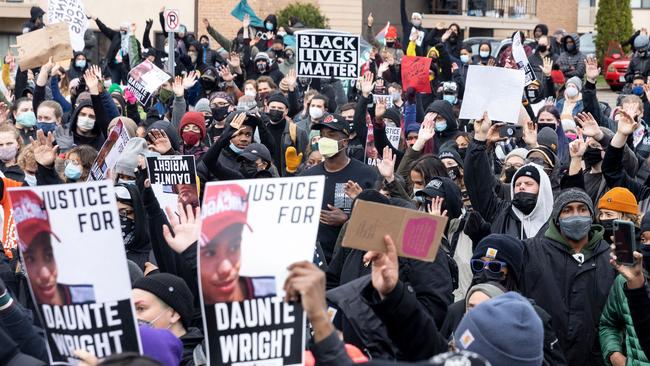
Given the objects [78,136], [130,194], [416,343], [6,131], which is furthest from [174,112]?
[416,343]

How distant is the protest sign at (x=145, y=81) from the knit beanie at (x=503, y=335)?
30.8 ft

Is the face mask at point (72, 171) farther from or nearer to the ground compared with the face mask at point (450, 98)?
farther from the ground

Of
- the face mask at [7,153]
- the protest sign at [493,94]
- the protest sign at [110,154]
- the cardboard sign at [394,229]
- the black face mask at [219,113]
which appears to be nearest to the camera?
the cardboard sign at [394,229]

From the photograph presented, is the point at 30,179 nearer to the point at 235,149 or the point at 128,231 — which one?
the point at 235,149

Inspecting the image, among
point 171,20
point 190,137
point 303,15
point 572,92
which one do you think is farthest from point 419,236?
point 303,15

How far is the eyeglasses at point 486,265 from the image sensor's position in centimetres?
629

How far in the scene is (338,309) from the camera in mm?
5590

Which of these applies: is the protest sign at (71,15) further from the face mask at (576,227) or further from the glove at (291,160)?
the face mask at (576,227)

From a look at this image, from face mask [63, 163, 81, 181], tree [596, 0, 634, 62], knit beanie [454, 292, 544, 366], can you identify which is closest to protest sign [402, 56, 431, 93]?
face mask [63, 163, 81, 181]

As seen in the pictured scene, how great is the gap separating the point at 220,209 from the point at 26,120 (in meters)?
8.47

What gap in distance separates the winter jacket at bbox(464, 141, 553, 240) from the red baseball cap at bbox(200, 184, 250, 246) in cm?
376

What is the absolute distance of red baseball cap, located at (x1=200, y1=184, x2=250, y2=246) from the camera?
166 inches

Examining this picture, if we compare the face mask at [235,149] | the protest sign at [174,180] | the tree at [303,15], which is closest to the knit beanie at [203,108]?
the face mask at [235,149]

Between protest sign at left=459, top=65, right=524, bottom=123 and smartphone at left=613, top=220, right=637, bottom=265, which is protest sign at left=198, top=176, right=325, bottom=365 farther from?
protest sign at left=459, top=65, right=524, bottom=123
